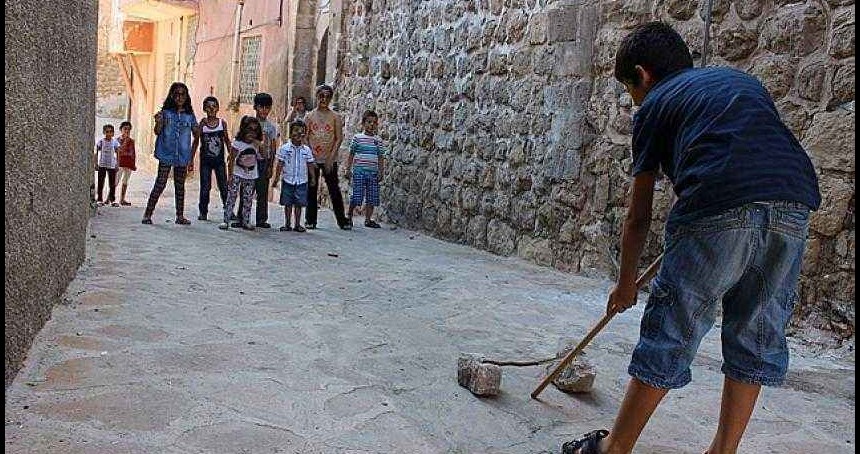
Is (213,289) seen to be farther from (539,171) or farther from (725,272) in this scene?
(725,272)

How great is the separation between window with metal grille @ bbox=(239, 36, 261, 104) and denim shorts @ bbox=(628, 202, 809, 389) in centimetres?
1357

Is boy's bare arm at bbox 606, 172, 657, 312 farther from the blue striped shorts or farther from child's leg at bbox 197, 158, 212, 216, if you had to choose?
the blue striped shorts

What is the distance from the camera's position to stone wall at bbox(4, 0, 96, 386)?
2.70 meters

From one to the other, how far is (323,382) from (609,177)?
336 centimetres

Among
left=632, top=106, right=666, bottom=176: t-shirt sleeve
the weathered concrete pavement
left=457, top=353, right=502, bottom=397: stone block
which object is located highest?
left=632, top=106, right=666, bottom=176: t-shirt sleeve

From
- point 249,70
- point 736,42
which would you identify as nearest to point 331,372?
point 736,42

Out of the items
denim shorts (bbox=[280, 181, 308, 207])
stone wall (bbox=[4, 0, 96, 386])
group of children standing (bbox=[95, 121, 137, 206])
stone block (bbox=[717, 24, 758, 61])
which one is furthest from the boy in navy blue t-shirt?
group of children standing (bbox=[95, 121, 137, 206])

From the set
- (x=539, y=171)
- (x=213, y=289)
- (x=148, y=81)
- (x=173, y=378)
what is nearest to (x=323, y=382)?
(x=173, y=378)

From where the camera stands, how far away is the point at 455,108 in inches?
323

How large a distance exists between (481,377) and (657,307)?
39.2 inches

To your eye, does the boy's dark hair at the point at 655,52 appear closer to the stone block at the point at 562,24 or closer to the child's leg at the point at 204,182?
the stone block at the point at 562,24

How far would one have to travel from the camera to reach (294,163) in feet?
27.3

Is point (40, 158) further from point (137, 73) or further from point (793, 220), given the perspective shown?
point (137, 73)

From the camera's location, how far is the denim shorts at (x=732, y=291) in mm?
2162
